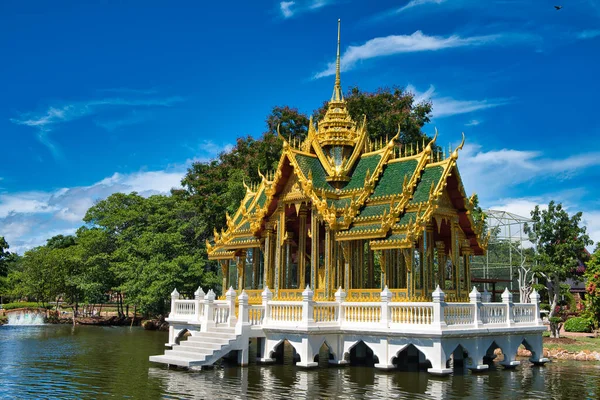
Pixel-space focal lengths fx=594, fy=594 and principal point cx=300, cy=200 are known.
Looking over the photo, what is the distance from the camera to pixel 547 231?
3178 centimetres

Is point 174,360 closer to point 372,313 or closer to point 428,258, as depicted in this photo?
point 372,313

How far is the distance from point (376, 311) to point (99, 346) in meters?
13.6

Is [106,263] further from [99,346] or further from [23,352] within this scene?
[23,352]

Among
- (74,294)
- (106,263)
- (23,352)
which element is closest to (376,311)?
(23,352)

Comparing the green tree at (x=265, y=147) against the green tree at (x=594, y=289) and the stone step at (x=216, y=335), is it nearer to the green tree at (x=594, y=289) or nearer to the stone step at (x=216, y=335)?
the green tree at (x=594, y=289)

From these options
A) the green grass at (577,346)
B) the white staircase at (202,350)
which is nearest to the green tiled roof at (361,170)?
the white staircase at (202,350)

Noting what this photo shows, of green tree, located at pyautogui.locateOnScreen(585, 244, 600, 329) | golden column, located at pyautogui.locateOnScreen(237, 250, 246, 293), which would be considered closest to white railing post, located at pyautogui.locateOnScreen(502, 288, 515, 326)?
golden column, located at pyautogui.locateOnScreen(237, 250, 246, 293)

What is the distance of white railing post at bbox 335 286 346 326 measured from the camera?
52.5ft

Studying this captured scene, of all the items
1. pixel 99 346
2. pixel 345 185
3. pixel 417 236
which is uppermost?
pixel 345 185

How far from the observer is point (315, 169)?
19.4 metres

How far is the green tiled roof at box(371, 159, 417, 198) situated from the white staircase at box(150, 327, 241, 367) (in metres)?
6.03

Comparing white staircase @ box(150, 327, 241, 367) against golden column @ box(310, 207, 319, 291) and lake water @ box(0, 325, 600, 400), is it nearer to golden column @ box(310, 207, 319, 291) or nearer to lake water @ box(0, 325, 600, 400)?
lake water @ box(0, 325, 600, 400)

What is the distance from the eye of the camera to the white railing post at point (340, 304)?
16000 millimetres

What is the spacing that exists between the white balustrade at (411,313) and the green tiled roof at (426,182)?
3290 mm
